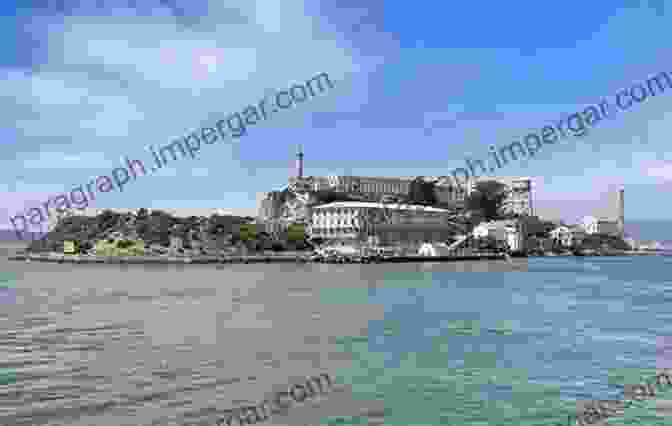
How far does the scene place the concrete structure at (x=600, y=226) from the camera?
190m

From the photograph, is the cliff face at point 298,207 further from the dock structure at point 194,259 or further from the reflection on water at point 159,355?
the reflection on water at point 159,355

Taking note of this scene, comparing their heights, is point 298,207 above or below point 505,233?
above

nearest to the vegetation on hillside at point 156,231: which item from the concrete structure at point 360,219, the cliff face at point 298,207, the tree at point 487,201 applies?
the concrete structure at point 360,219

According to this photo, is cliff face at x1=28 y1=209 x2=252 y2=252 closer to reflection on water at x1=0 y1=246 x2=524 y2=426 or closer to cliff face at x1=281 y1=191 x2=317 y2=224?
cliff face at x1=281 y1=191 x2=317 y2=224

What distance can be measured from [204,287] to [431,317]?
69.0 feet

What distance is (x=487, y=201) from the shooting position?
165 metres

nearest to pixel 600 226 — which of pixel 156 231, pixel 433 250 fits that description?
pixel 433 250

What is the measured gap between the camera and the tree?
533ft

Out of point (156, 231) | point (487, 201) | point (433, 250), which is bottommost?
point (433, 250)

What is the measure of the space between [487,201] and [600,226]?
47285 mm

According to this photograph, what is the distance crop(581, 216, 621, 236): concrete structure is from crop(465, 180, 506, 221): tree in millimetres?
35594

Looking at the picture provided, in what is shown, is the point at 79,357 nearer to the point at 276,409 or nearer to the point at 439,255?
the point at 276,409

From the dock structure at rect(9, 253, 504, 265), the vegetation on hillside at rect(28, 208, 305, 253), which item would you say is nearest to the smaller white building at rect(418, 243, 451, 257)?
the dock structure at rect(9, 253, 504, 265)

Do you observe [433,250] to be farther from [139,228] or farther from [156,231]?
[139,228]
